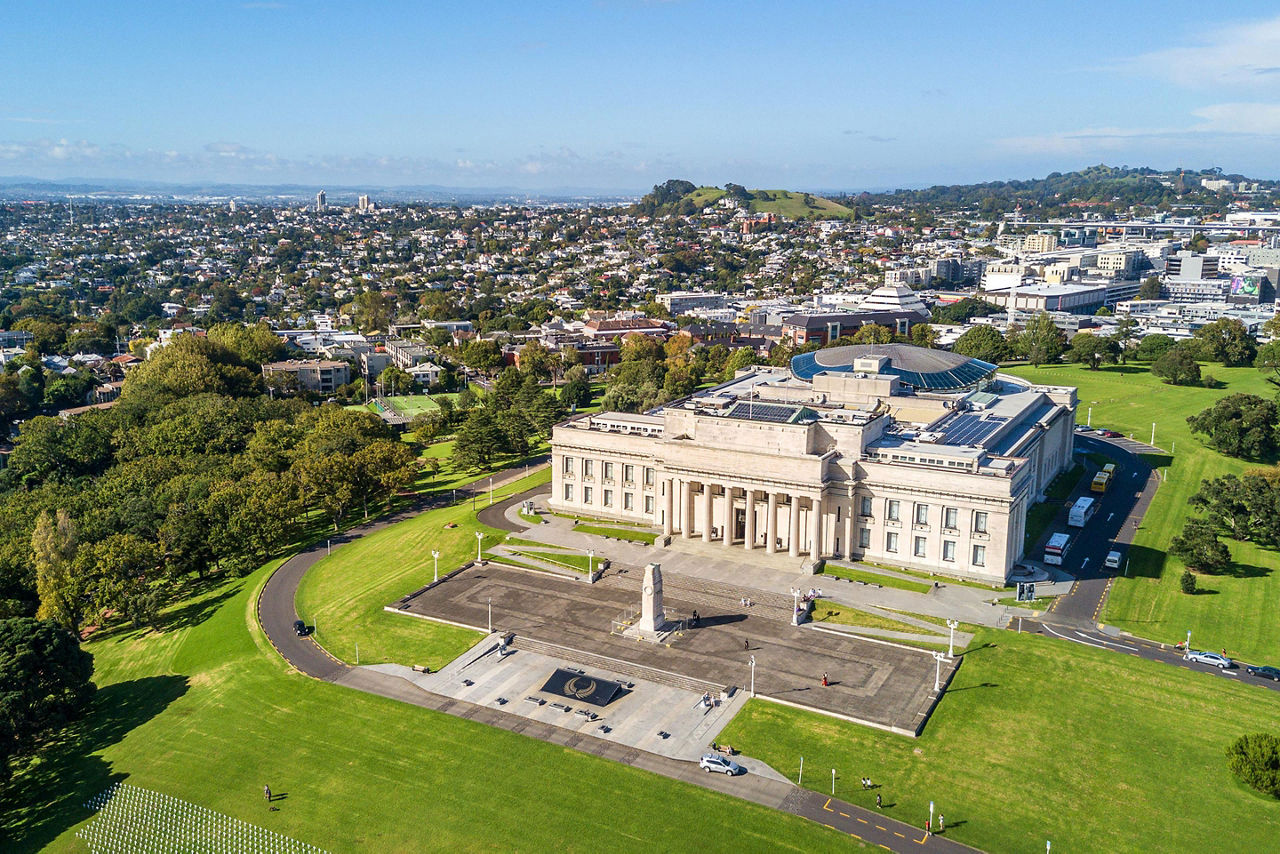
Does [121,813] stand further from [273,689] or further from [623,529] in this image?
[623,529]

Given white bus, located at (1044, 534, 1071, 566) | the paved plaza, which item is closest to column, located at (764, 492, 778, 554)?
the paved plaza

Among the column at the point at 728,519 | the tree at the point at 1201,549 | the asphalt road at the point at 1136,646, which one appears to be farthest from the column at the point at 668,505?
the tree at the point at 1201,549

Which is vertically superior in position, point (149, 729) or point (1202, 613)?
point (1202, 613)

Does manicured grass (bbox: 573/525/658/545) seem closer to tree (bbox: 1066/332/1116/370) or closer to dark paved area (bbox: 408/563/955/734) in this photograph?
dark paved area (bbox: 408/563/955/734)

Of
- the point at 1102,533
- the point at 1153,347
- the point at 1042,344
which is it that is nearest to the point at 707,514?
the point at 1102,533

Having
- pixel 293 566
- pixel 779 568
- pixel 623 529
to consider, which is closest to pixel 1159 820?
pixel 779 568

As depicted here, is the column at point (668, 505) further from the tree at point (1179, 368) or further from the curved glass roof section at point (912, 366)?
the tree at point (1179, 368)
